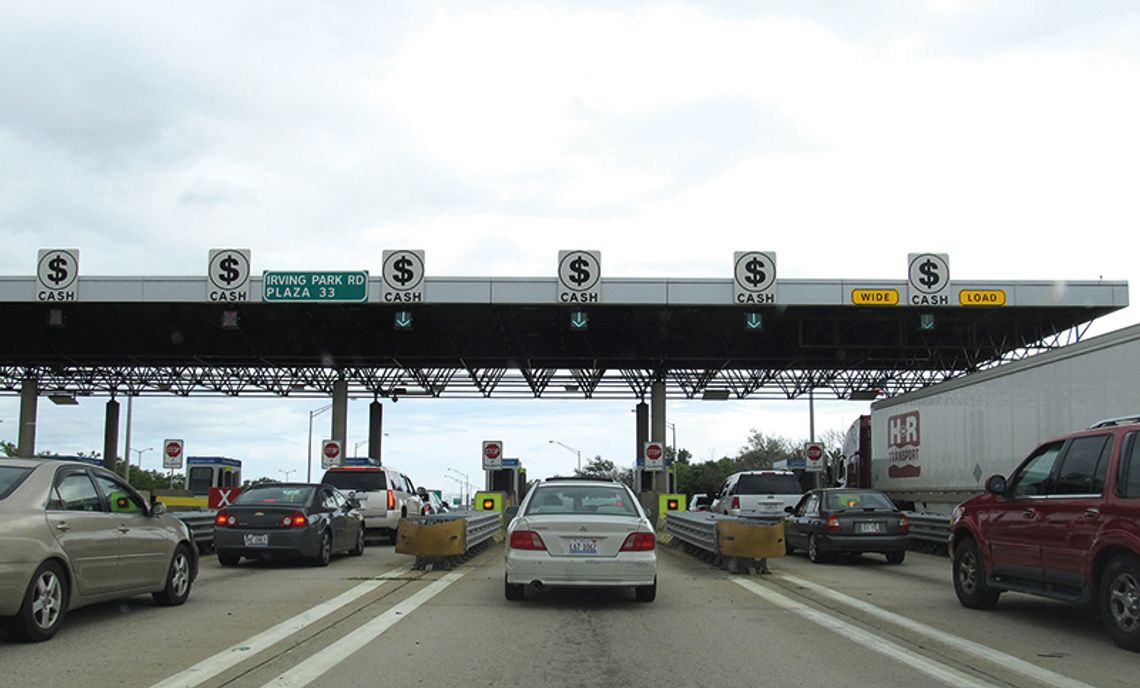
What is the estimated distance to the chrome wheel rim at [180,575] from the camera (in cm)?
1130

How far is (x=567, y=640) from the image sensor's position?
9.21m

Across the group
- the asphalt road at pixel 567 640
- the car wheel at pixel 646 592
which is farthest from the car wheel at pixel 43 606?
the car wheel at pixel 646 592

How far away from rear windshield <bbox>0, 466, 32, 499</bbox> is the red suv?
9514mm

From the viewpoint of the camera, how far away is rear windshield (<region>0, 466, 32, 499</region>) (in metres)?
8.73

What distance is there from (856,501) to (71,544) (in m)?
13.0

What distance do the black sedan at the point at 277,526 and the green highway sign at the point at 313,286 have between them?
479 inches

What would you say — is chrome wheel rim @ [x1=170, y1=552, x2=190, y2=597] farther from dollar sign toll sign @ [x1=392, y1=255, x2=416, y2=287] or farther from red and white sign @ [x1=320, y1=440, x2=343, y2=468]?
red and white sign @ [x1=320, y1=440, x2=343, y2=468]

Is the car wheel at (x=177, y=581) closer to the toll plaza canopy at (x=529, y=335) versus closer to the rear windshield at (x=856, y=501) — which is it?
the rear windshield at (x=856, y=501)

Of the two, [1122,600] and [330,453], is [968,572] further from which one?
[330,453]

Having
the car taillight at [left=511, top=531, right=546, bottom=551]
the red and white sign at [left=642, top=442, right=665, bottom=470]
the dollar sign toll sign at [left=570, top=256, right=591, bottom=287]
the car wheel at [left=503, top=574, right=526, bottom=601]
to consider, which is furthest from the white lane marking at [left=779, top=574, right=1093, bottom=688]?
the red and white sign at [left=642, top=442, right=665, bottom=470]

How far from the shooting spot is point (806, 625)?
10250 millimetres

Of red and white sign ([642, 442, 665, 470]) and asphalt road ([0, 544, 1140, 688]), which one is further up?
red and white sign ([642, 442, 665, 470])

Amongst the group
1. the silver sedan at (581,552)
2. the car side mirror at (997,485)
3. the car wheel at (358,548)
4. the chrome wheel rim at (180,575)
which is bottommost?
the car wheel at (358,548)

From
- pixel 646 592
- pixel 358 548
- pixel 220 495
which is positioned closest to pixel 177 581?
pixel 646 592
